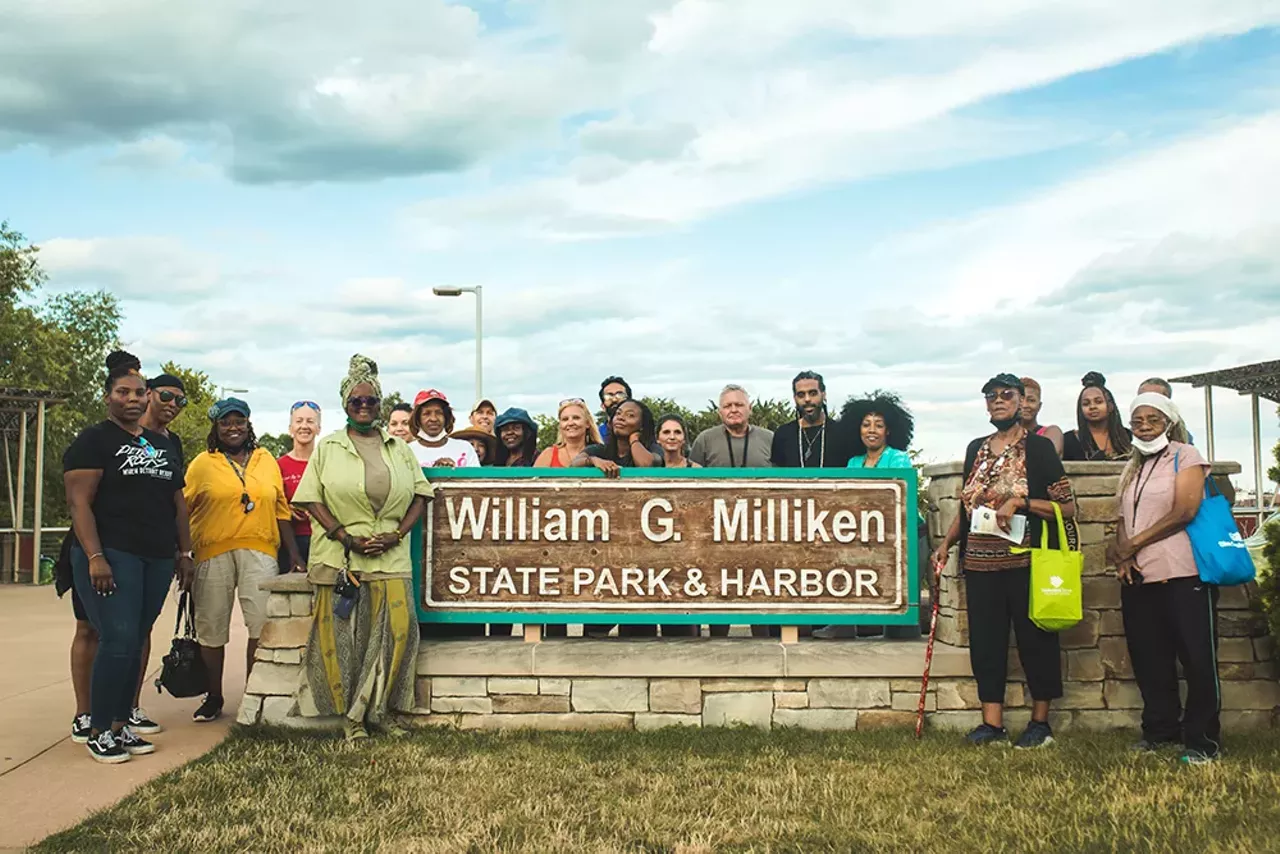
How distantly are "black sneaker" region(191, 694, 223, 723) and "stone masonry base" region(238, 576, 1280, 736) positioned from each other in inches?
24.8

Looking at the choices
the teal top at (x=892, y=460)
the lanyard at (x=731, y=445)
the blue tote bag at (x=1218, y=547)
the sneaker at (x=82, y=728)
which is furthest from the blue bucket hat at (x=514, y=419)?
the blue tote bag at (x=1218, y=547)

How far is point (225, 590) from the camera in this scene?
252 inches

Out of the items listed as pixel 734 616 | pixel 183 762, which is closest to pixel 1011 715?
pixel 734 616

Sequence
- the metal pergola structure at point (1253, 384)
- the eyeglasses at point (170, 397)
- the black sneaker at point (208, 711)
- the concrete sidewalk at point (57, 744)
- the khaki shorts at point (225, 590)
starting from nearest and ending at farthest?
the concrete sidewalk at point (57, 744) → the eyeglasses at point (170, 397) → the khaki shorts at point (225, 590) → the black sneaker at point (208, 711) → the metal pergola structure at point (1253, 384)

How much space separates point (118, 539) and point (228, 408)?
1227 millimetres

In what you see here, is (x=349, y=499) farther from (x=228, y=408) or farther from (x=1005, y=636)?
(x=1005, y=636)

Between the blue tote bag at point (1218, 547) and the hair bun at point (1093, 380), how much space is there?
1407 millimetres

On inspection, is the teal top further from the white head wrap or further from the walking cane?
the white head wrap

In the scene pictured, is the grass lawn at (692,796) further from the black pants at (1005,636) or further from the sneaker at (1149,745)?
the black pants at (1005,636)

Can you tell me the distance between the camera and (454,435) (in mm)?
7180

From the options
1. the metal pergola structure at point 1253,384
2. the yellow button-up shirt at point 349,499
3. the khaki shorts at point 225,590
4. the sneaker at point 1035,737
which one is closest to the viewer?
the sneaker at point 1035,737

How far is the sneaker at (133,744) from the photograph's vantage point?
5.69 m

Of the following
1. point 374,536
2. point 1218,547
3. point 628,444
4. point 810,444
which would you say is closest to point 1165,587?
point 1218,547

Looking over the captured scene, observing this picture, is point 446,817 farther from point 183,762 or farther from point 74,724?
point 74,724
